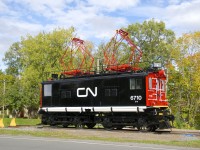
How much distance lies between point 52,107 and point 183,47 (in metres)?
22.8

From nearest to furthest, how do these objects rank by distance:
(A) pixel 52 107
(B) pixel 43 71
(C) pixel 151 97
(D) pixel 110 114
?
1. (C) pixel 151 97
2. (D) pixel 110 114
3. (A) pixel 52 107
4. (B) pixel 43 71

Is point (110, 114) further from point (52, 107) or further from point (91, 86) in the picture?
point (52, 107)

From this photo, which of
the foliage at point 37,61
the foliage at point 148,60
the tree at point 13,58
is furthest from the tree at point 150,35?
the tree at point 13,58

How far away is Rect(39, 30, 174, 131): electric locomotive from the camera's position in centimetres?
2023

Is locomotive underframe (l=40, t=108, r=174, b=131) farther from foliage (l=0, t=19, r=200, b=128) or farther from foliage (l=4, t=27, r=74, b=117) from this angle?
foliage (l=4, t=27, r=74, b=117)

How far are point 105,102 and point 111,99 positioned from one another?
505 mm

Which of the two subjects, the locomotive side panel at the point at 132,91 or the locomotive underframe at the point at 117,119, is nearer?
the locomotive underframe at the point at 117,119

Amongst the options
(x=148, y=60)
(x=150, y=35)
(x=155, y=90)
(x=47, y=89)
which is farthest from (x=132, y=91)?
(x=150, y=35)

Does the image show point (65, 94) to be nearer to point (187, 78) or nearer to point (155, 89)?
point (155, 89)

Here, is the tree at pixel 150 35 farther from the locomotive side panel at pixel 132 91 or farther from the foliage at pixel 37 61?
the locomotive side panel at pixel 132 91

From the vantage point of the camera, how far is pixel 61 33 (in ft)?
171

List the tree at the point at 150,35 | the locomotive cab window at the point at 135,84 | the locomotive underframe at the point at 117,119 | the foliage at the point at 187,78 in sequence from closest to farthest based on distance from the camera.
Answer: the locomotive underframe at the point at 117,119 < the locomotive cab window at the point at 135,84 < the foliage at the point at 187,78 < the tree at the point at 150,35

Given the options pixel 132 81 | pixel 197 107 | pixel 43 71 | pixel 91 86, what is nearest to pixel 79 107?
pixel 91 86

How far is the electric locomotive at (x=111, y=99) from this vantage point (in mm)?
20234
